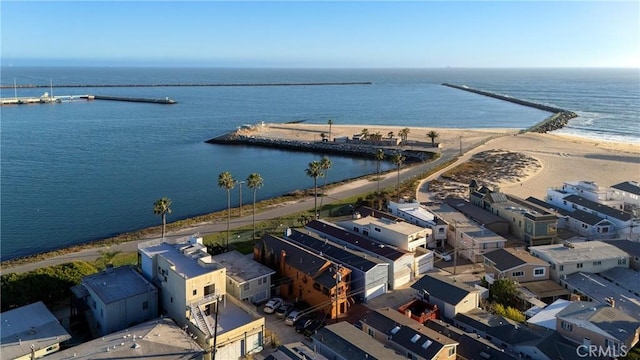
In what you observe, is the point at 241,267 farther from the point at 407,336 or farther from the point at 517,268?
the point at 517,268

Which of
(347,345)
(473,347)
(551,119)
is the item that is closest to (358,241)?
(347,345)

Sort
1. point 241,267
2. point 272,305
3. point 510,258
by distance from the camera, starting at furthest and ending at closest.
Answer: point 510,258
point 241,267
point 272,305

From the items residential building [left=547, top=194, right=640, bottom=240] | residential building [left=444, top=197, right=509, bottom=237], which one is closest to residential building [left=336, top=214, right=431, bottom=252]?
residential building [left=444, top=197, right=509, bottom=237]

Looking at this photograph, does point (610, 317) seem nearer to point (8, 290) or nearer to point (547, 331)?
point (547, 331)

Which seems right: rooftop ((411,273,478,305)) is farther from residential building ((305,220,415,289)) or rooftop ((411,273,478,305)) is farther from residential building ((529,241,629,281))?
residential building ((529,241,629,281))

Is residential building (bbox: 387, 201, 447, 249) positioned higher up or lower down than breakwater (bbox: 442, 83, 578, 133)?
lower down

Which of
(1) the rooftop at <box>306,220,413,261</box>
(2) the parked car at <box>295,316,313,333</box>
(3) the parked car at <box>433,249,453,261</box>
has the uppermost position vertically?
(1) the rooftop at <box>306,220,413,261</box>
